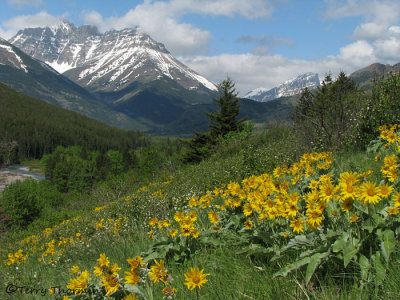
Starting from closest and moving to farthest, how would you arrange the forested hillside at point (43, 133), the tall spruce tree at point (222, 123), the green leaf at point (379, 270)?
the green leaf at point (379, 270) < the tall spruce tree at point (222, 123) < the forested hillside at point (43, 133)

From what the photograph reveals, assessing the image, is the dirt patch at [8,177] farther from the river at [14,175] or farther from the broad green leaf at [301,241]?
the broad green leaf at [301,241]

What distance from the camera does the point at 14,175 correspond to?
340ft

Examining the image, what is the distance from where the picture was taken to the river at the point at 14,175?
96.7m

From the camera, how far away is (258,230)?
2.53 meters

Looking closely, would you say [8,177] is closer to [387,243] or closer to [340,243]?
[340,243]

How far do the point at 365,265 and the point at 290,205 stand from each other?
0.58 m

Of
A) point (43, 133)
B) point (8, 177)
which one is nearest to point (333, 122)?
point (8, 177)

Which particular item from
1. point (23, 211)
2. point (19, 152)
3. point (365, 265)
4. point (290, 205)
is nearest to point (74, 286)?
point (290, 205)

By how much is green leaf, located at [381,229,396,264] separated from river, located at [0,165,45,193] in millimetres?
102994

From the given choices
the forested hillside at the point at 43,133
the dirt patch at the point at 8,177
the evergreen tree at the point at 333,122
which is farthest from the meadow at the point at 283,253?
the forested hillside at the point at 43,133

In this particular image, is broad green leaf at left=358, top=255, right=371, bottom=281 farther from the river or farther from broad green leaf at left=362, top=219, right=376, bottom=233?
the river

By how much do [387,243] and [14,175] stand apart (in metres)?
123

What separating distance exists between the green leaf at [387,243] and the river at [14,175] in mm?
102994

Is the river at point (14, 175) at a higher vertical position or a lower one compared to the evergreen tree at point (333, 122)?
lower
